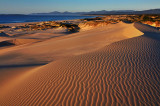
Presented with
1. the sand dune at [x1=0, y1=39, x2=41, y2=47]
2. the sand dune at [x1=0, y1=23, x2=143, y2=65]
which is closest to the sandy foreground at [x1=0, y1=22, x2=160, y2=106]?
the sand dune at [x1=0, y1=23, x2=143, y2=65]

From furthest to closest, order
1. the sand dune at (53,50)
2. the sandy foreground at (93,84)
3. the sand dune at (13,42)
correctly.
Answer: the sand dune at (13,42) → the sand dune at (53,50) → the sandy foreground at (93,84)

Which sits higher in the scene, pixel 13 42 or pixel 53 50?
pixel 53 50

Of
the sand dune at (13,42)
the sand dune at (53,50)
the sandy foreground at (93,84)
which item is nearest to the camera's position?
the sandy foreground at (93,84)

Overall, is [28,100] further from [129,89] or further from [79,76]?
[129,89]

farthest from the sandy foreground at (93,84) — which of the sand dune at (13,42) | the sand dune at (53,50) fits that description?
the sand dune at (13,42)

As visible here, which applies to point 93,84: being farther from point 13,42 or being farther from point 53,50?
point 13,42

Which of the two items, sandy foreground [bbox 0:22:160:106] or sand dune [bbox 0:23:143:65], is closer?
sandy foreground [bbox 0:22:160:106]

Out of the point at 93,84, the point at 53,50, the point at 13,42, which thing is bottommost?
the point at 13,42

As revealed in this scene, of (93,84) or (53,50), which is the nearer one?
(93,84)

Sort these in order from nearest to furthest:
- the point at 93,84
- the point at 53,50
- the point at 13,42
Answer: the point at 93,84 < the point at 53,50 < the point at 13,42

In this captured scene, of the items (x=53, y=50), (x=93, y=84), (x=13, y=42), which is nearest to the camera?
(x=93, y=84)

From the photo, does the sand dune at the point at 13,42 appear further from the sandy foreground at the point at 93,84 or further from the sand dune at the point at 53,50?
the sandy foreground at the point at 93,84

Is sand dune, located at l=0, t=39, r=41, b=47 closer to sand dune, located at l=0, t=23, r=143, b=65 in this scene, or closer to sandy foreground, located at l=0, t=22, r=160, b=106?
sand dune, located at l=0, t=23, r=143, b=65

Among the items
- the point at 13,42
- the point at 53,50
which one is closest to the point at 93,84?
the point at 53,50
